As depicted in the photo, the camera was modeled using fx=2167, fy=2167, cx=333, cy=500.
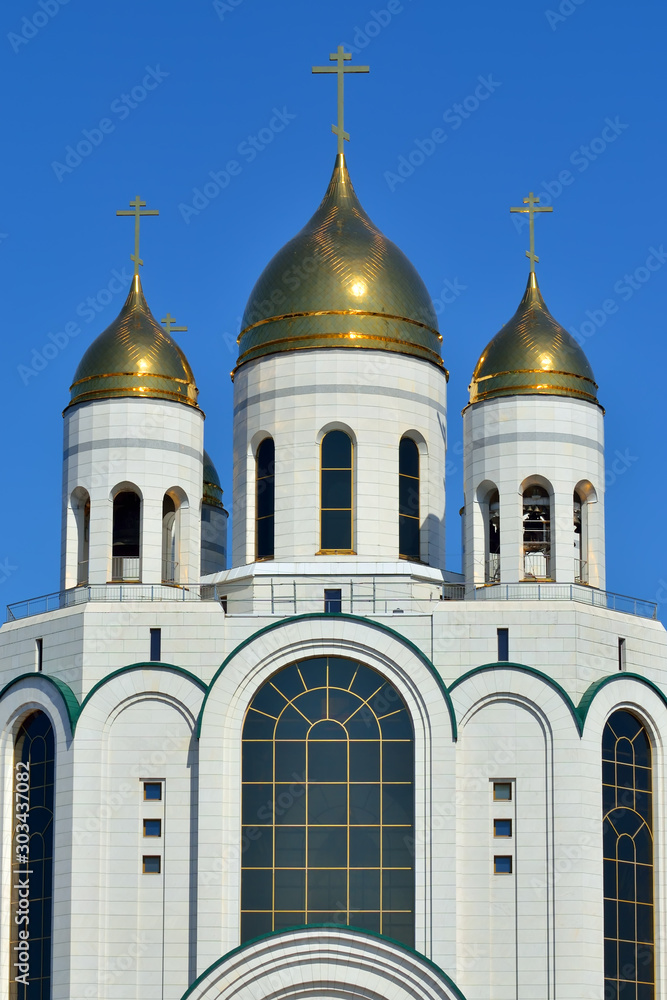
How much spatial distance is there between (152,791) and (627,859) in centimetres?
1028

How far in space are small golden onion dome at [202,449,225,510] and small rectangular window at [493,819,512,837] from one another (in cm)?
1704

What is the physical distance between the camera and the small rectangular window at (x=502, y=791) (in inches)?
1791

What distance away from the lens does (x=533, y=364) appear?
161 feet

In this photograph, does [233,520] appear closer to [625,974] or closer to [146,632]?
[146,632]

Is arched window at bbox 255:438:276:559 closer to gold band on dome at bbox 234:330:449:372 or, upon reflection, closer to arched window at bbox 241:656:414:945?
gold band on dome at bbox 234:330:449:372

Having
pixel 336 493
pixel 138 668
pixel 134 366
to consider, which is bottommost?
pixel 138 668

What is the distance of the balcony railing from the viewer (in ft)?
156

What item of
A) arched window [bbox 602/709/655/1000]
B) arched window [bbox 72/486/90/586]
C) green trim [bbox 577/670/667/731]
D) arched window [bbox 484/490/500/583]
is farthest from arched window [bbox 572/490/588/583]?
arched window [bbox 72/486/90/586]

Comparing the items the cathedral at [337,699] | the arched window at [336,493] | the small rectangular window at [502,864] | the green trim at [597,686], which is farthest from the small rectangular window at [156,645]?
the green trim at [597,686]

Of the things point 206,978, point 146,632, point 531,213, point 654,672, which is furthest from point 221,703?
point 531,213

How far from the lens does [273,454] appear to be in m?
50.3

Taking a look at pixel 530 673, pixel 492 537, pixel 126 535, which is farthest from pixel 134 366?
pixel 530 673

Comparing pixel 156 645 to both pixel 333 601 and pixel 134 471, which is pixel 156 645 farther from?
pixel 134 471

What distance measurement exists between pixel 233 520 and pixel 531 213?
10.1 meters
